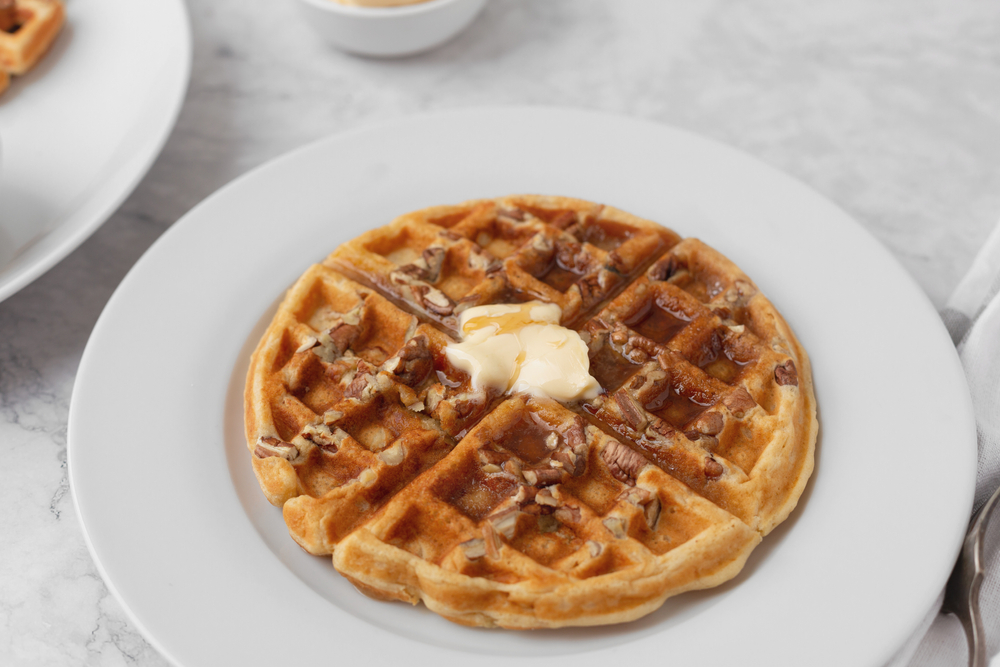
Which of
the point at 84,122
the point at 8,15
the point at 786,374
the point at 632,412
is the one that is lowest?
the point at 84,122

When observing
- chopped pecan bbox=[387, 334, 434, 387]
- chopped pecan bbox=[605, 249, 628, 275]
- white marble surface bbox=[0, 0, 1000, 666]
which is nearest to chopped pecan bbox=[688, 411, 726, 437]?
chopped pecan bbox=[605, 249, 628, 275]

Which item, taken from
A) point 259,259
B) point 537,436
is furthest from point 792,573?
point 259,259

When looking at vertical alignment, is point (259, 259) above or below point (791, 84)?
below

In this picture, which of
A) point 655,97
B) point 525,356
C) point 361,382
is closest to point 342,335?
point 361,382

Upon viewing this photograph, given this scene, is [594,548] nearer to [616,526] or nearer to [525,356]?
[616,526]

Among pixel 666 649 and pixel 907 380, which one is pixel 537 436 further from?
pixel 907 380

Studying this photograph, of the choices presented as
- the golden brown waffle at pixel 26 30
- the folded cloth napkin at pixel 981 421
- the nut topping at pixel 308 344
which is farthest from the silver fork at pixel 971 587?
the golden brown waffle at pixel 26 30

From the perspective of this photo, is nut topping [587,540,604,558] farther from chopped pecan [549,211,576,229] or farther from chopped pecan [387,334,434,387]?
chopped pecan [549,211,576,229]

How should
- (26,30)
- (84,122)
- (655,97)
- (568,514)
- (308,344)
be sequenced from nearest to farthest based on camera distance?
1. (568,514)
2. (308,344)
3. (84,122)
4. (26,30)
5. (655,97)
